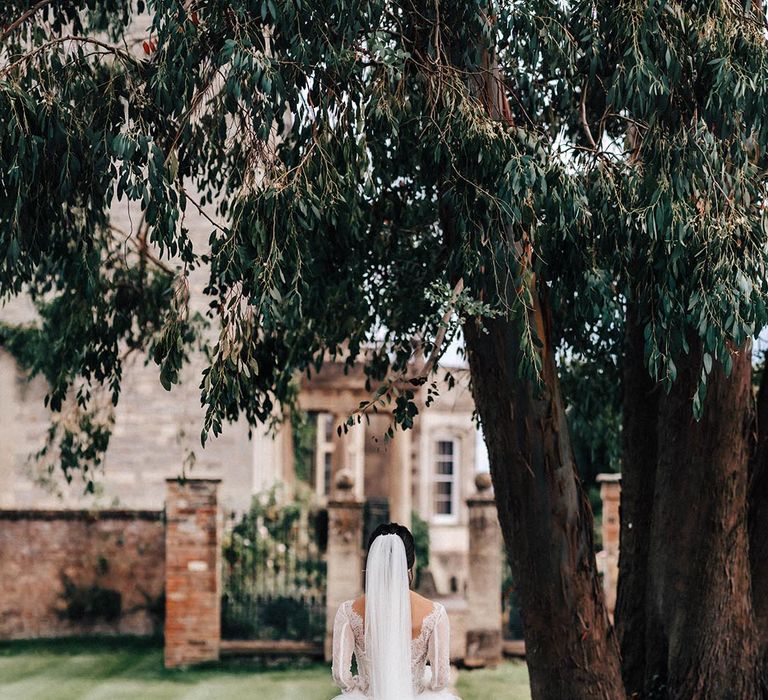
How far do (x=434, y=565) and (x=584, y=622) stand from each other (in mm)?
19161

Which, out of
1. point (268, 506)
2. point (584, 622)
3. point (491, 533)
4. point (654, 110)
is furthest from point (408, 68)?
point (268, 506)

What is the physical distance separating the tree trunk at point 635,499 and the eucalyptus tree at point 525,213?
21 millimetres

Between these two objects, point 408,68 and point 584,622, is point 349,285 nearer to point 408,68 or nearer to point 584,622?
point 408,68

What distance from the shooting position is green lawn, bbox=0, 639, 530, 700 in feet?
41.2

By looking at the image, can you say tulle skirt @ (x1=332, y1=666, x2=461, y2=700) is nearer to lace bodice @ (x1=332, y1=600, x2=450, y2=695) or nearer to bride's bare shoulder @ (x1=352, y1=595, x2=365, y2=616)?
lace bodice @ (x1=332, y1=600, x2=450, y2=695)

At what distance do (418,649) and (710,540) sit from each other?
7.59ft

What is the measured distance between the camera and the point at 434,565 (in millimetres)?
26078

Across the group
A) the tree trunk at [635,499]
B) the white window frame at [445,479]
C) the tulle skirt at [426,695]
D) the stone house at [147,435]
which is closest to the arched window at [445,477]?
the white window frame at [445,479]

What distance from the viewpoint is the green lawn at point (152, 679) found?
41.2 feet

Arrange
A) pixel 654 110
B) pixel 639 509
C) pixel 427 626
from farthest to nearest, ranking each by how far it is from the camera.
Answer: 1. pixel 639 509
2. pixel 654 110
3. pixel 427 626

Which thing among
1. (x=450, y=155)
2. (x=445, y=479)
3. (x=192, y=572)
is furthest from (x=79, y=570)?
(x=445, y=479)

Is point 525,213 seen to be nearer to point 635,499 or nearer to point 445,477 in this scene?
point 635,499

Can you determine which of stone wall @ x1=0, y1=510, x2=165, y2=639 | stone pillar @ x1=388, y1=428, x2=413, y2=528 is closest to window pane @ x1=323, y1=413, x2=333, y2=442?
stone pillar @ x1=388, y1=428, x2=413, y2=528

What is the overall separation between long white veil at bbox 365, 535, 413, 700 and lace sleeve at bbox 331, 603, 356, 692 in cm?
11
